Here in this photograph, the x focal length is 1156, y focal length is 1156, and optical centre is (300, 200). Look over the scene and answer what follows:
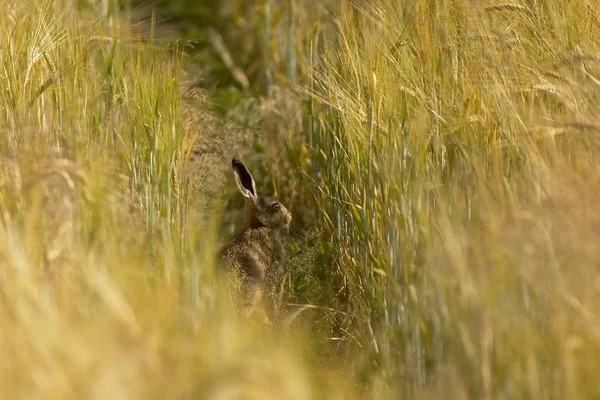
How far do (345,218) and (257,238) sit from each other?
0.94 m

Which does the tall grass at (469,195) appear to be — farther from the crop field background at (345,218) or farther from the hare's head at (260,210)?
the hare's head at (260,210)

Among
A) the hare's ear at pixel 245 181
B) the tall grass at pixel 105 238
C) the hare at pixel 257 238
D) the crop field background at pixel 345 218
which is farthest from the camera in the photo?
the hare's ear at pixel 245 181

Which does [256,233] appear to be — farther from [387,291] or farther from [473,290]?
[473,290]

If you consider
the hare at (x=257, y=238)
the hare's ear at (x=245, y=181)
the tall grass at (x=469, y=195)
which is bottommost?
the hare at (x=257, y=238)

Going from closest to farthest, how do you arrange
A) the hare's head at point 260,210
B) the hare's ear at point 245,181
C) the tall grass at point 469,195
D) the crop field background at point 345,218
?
the crop field background at point 345,218
the tall grass at point 469,195
the hare's ear at point 245,181
the hare's head at point 260,210

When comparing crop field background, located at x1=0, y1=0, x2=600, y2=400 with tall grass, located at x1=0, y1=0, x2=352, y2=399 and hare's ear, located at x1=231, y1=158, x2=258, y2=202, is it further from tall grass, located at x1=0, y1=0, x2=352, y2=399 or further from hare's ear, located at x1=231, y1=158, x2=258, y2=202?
hare's ear, located at x1=231, y1=158, x2=258, y2=202

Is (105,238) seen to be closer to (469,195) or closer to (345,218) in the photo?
(469,195)

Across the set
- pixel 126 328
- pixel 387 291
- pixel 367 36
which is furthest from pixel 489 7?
pixel 126 328

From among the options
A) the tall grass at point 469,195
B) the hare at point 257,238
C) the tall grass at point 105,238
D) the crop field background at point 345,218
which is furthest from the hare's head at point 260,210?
the tall grass at point 469,195

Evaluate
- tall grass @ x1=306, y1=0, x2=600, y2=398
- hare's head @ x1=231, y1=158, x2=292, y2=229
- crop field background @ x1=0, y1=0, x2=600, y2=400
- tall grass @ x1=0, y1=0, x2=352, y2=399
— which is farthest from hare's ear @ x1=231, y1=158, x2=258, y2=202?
tall grass @ x1=306, y1=0, x2=600, y2=398

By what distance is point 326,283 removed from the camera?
6.00 m

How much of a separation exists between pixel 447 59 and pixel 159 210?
140 centimetres

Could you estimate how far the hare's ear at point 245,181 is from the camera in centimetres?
641

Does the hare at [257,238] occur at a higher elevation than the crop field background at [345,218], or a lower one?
lower
